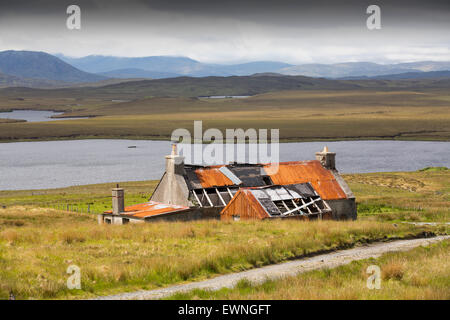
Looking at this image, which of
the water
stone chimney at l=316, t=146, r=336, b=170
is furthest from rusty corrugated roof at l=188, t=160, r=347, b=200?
the water

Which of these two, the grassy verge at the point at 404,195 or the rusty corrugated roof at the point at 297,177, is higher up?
the rusty corrugated roof at the point at 297,177

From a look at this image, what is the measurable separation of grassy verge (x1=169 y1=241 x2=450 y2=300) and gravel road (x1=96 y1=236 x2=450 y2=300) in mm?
919

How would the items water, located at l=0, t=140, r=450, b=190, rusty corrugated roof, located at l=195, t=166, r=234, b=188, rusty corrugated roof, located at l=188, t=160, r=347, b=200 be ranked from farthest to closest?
water, located at l=0, t=140, r=450, b=190 < rusty corrugated roof, located at l=188, t=160, r=347, b=200 < rusty corrugated roof, located at l=195, t=166, r=234, b=188

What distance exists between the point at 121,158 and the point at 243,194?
296 feet

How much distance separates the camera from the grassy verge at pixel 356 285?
46.5ft

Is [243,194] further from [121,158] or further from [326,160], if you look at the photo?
[121,158]

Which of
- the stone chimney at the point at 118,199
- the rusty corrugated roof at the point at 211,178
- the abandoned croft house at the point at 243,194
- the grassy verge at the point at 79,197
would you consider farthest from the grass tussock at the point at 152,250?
the grassy verge at the point at 79,197

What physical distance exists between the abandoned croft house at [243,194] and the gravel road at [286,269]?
8.92m

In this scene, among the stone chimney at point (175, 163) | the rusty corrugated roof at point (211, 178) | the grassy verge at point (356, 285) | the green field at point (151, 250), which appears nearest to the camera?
the grassy verge at point (356, 285)

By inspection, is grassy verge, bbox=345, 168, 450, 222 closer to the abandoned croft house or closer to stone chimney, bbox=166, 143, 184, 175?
the abandoned croft house

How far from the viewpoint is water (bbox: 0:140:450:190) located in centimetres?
9569

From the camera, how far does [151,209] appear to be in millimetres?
38156

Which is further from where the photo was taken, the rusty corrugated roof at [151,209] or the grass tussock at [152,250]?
the rusty corrugated roof at [151,209]

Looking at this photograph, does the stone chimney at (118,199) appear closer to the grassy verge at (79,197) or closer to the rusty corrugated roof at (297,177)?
the rusty corrugated roof at (297,177)
